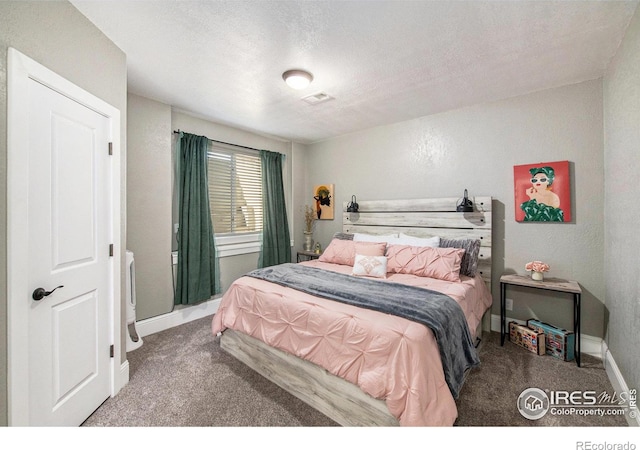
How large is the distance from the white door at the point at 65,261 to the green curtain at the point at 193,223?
4.31 ft

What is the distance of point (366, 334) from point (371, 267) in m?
1.28

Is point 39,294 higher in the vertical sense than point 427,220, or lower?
lower

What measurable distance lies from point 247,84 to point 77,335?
2430 mm

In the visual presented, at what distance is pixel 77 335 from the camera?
5.75 ft

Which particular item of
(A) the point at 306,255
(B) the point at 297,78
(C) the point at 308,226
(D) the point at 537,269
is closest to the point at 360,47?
(B) the point at 297,78

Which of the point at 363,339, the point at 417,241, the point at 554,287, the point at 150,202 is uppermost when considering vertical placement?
the point at 150,202

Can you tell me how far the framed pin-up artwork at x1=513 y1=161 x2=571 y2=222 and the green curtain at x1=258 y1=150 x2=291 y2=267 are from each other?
10.4 feet

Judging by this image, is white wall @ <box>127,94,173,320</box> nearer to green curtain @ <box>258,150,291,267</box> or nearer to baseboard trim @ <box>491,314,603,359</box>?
green curtain @ <box>258,150,291,267</box>

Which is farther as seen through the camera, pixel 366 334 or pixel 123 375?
pixel 123 375

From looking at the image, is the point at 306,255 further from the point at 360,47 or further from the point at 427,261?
the point at 360,47

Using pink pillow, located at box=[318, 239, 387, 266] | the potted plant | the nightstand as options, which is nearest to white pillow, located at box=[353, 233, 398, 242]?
pink pillow, located at box=[318, 239, 387, 266]

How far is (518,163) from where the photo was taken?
294 cm

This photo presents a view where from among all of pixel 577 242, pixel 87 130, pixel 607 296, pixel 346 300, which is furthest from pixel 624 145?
pixel 87 130
